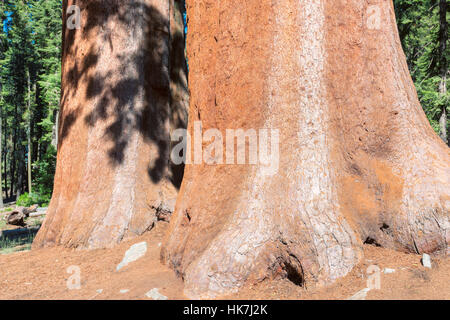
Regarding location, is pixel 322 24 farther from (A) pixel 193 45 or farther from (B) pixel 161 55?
(B) pixel 161 55

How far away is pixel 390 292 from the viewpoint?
7.56 ft

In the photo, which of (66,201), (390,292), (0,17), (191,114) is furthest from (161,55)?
(0,17)

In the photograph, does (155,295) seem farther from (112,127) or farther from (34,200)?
(34,200)

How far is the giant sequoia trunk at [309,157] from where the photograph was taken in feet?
8.50

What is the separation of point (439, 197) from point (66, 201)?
4.81m

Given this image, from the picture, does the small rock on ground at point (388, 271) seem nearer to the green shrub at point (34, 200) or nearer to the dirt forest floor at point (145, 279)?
the dirt forest floor at point (145, 279)

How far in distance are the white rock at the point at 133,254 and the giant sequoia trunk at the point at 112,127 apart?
Result: 656 mm

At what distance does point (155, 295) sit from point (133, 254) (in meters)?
1.37

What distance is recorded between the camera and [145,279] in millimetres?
2998

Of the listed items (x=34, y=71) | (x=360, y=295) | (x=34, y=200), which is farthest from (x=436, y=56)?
(x=34, y=71)

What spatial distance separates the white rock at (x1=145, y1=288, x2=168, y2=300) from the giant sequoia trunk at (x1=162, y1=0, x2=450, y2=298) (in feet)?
0.72

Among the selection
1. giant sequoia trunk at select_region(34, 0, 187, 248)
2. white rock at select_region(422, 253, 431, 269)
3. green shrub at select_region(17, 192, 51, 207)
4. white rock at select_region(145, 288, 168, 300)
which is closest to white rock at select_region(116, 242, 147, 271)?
giant sequoia trunk at select_region(34, 0, 187, 248)

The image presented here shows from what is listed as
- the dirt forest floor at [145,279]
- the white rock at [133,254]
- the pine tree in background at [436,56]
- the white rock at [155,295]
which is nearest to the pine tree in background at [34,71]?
the dirt forest floor at [145,279]

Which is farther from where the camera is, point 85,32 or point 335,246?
point 85,32
